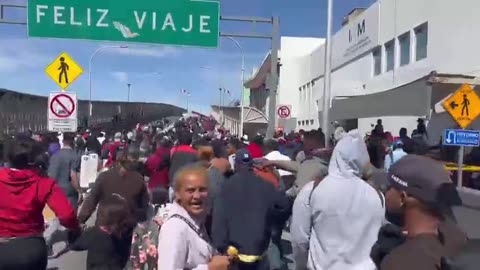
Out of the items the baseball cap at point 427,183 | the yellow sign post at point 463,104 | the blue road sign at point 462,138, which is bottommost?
the blue road sign at point 462,138

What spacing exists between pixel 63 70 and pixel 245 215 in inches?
397

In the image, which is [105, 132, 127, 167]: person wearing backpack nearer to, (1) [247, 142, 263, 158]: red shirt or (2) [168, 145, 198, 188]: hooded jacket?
(2) [168, 145, 198, 188]: hooded jacket

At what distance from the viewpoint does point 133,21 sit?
1859 centimetres

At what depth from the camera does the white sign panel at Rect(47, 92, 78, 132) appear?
14148mm

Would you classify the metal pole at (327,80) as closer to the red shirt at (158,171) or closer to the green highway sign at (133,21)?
the green highway sign at (133,21)

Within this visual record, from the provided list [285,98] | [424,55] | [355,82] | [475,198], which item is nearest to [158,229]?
[475,198]

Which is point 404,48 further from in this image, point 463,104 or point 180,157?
point 180,157

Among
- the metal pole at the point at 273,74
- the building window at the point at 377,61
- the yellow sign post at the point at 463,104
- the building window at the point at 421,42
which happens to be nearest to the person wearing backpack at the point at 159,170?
the yellow sign post at the point at 463,104

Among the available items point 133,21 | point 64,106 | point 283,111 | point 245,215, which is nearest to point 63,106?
point 64,106

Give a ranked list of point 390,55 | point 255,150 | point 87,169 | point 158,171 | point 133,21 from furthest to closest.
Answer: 1. point 390,55
2. point 133,21
3. point 87,169
4. point 255,150
5. point 158,171

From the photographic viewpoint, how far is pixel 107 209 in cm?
541

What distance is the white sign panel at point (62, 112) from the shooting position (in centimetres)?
1415

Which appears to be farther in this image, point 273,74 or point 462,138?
point 273,74

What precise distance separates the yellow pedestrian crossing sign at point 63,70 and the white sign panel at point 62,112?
92 cm
